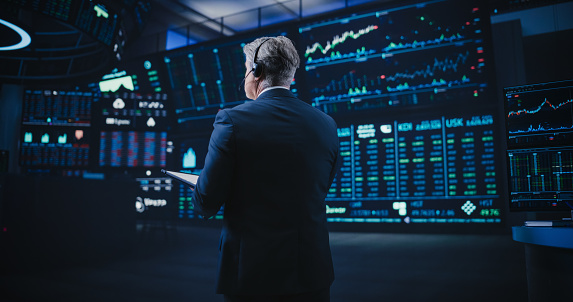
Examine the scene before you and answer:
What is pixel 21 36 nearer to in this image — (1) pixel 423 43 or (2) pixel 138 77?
(2) pixel 138 77

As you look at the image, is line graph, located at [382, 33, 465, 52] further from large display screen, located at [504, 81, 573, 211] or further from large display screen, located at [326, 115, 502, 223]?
large display screen, located at [504, 81, 573, 211]

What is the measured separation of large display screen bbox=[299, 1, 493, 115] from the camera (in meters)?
4.28

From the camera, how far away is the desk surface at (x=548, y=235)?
1406 mm

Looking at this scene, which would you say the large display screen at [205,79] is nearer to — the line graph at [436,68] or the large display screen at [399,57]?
the large display screen at [399,57]

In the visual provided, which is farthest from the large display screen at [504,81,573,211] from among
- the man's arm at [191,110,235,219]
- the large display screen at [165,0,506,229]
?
the large display screen at [165,0,506,229]

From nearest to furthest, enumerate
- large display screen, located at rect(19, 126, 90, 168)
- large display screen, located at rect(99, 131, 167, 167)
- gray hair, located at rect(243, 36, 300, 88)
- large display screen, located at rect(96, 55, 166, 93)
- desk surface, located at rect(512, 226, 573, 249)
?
gray hair, located at rect(243, 36, 300, 88), desk surface, located at rect(512, 226, 573, 249), large display screen, located at rect(19, 126, 90, 168), large display screen, located at rect(99, 131, 167, 167), large display screen, located at rect(96, 55, 166, 93)

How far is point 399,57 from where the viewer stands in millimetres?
4578

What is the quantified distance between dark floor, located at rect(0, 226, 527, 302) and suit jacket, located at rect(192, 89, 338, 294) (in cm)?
166

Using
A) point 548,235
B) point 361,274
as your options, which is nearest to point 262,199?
point 548,235

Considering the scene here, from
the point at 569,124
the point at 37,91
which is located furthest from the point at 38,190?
the point at 569,124

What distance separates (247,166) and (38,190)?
3333mm

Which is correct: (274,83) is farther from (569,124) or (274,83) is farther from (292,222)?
(569,124)

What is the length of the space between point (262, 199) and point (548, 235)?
43.8 inches

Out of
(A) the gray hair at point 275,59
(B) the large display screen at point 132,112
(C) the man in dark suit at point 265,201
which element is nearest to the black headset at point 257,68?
(A) the gray hair at point 275,59
